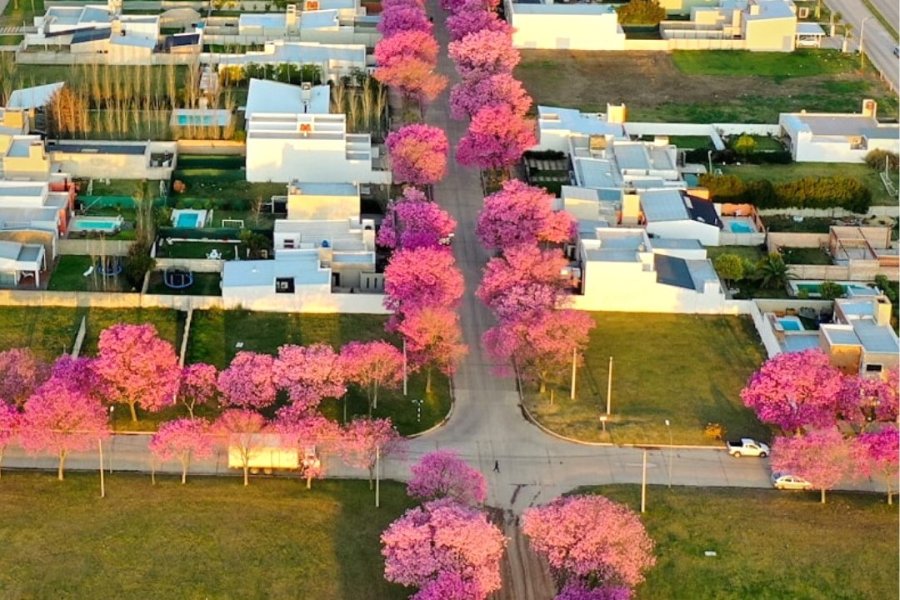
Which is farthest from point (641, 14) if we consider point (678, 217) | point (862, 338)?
point (862, 338)

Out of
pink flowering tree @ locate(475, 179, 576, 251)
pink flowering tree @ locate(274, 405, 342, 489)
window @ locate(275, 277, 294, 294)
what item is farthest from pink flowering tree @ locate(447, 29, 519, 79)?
pink flowering tree @ locate(274, 405, 342, 489)

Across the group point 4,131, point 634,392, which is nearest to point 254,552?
point 634,392

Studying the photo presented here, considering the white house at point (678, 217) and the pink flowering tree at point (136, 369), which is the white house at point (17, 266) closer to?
the pink flowering tree at point (136, 369)

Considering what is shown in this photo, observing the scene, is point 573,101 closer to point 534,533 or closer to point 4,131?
point 4,131

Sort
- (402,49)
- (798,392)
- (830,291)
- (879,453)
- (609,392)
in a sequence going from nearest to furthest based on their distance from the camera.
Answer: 1. (879,453)
2. (798,392)
3. (609,392)
4. (830,291)
5. (402,49)

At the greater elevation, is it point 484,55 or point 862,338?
point 484,55

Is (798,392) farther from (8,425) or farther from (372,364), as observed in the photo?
(8,425)

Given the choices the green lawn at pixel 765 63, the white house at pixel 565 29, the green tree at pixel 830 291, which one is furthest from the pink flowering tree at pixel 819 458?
the white house at pixel 565 29
